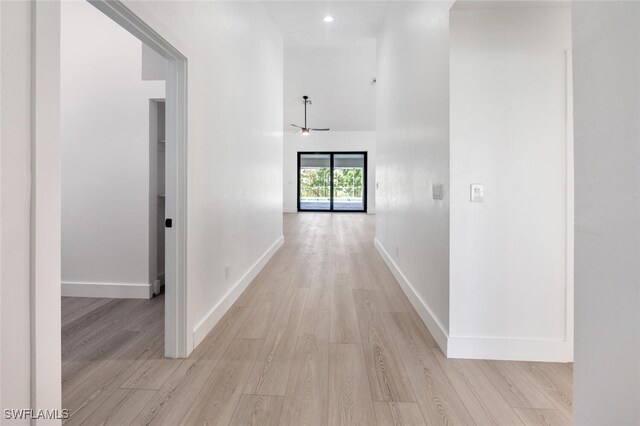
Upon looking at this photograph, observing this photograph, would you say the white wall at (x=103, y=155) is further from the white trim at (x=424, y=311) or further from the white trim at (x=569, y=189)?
the white trim at (x=569, y=189)

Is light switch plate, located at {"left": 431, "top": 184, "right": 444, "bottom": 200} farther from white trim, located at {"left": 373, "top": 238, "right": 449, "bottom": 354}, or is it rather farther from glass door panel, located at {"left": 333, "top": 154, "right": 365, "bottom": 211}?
glass door panel, located at {"left": 333, "top": 154, "right": 365, "bottom": 211}

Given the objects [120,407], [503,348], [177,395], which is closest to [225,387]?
[177,395]

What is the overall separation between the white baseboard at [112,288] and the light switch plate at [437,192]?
2.66 metres

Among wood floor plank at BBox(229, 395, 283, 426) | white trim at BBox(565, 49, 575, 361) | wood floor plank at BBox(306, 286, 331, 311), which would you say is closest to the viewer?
wood floor plank at BBox(229, 395, 283, 426)

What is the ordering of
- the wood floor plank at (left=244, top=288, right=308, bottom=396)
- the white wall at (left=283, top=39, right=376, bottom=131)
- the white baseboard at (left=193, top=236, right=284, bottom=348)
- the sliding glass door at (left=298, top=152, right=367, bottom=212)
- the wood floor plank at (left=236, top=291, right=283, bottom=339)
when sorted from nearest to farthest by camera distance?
the wood floor plank at (left=244, top=288, right=308, bottom=396)
the white baseboard at (left=193, top=236, right=284, bottom=348)
the wood floor plank at (left=236, top=291, right=283, bottom=339)
the white wall at (left=283, top=39, right=376, bottom=131)
the sliding glass door at (left=298, top=152, right=367, bottom=212)

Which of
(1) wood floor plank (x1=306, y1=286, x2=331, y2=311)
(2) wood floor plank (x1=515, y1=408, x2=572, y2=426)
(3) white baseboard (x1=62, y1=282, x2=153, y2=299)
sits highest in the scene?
(3) white baseboard (x1=62, y1=282, x2=153, y2=299)

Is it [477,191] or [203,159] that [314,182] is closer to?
[203,159]

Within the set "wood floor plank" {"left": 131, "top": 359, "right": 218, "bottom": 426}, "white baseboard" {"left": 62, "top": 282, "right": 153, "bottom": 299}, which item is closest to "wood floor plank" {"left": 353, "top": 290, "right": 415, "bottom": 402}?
"wood floor plank" {"left": 131, "top": 359, "right": 218, "bottom": 426}

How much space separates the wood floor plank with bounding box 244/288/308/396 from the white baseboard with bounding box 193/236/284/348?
440 millimetres

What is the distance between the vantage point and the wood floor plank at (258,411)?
140 centimetres

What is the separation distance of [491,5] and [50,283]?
255 centimetres

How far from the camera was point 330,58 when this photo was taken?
6.02 m

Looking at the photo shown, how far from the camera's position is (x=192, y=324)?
80.0 inches

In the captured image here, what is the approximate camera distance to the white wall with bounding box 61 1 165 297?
2.89m
